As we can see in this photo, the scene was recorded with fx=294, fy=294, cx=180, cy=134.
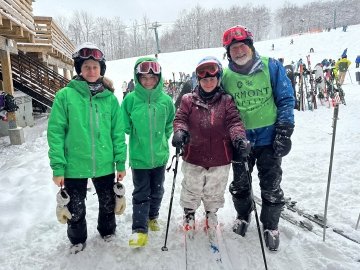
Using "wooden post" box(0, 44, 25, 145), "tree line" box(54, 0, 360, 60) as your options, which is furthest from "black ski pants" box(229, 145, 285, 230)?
"tree line" box(54, 0, 360, 60)

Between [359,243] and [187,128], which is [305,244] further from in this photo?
[187,128]

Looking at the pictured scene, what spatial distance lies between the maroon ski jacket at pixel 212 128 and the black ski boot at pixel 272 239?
2.59 feet

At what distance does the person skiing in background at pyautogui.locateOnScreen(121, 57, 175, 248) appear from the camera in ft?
9.57

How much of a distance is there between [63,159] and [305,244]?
236 cm

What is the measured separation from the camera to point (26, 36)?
9.39m

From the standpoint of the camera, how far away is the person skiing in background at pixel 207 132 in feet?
9.10

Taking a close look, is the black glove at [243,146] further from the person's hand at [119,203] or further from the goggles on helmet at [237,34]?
the person's hand at [119,203]

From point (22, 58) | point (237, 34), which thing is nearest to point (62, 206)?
point (237, 34)

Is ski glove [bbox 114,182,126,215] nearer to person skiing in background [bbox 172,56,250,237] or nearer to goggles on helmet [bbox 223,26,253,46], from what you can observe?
person skiing in background [bbox 172,56,250,237]

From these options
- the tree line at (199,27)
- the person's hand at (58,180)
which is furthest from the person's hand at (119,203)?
the tree line at (199,27)

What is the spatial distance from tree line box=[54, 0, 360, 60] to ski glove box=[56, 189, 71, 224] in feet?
263

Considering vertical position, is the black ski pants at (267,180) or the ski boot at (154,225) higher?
the black ski pants at (267,180)

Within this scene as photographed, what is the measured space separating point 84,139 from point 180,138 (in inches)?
33.7

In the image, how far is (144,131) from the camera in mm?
2920
